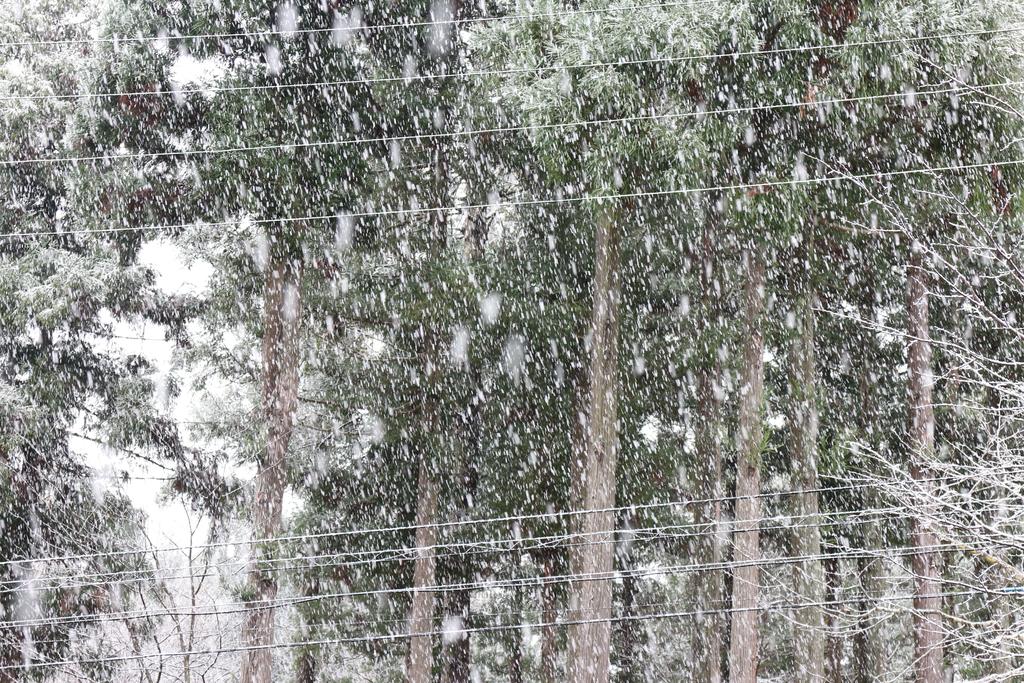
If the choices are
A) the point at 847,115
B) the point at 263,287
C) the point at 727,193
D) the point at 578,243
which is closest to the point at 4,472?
the point at 263,287

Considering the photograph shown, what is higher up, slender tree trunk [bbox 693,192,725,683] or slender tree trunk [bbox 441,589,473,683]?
slender tree trunk [bbox 693,192,725,683]

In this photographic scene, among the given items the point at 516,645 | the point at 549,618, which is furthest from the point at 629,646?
the point at 549,618

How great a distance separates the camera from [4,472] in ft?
37.3

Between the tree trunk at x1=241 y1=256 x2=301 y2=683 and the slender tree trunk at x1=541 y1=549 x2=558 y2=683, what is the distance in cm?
427

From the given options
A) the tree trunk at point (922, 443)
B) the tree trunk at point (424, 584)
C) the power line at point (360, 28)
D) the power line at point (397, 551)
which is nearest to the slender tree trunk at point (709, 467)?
the power line at point (397, 551)

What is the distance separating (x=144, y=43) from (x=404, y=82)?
2.98m

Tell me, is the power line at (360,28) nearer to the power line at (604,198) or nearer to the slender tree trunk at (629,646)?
the power line at (604,198)

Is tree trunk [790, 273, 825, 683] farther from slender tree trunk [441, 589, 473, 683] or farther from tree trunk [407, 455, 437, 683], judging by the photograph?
slender tree trunk [441, 589, 473, 683]

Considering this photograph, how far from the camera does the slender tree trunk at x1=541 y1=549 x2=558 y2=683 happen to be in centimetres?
1334

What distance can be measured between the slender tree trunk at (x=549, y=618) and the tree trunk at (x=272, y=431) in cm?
427

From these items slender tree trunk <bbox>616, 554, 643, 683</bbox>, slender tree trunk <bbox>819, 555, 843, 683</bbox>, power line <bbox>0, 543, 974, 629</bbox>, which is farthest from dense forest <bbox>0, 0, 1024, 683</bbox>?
slender tree trunk <bbox>616, 554, 643, 683</bbox>

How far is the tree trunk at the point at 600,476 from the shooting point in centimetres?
966

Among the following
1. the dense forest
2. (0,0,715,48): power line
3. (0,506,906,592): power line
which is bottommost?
(0,506,906,592): power line

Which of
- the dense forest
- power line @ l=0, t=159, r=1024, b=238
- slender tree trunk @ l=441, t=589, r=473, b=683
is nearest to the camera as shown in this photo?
power line @ l=0, t=159, r=1024, b=238
